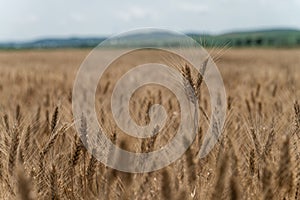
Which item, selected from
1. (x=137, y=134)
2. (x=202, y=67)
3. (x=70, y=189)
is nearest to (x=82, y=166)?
(x=70, y=189)

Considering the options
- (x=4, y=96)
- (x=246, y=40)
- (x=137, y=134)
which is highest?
(x=137, y=134)

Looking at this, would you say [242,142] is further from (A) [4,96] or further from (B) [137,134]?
(A) [4,96]

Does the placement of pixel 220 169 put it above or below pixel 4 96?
above

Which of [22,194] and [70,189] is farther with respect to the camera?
[70,189]

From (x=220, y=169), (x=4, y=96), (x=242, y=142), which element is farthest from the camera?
(x=4, y=96)

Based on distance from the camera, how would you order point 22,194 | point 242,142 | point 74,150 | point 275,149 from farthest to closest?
point 242,142 < point 275,149 < point 74,150 < point 22,194

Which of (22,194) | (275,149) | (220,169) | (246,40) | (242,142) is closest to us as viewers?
(22,194)

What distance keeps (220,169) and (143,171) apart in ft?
1.14

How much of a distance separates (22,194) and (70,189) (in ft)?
1.68

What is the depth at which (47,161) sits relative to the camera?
1.17 meters

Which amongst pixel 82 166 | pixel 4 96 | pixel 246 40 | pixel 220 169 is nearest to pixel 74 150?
pixel 82 166

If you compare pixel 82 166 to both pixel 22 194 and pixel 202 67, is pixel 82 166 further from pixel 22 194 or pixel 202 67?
pixel 22 194

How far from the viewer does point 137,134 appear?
133 cm

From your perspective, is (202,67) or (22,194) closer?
(22,194)
